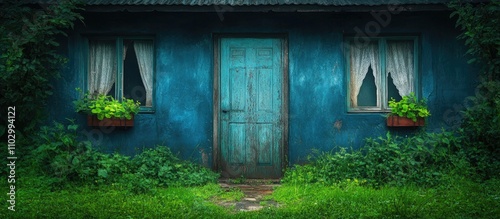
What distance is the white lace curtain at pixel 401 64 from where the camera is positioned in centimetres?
884

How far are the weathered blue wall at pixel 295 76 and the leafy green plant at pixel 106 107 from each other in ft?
0.92

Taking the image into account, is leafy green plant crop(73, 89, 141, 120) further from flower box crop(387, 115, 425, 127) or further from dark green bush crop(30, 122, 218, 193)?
flower box crop(387, 115, 425, 127)

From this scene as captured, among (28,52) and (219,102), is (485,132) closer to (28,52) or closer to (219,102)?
(219,102)

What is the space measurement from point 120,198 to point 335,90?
4.14 meters

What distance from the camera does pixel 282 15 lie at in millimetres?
8695

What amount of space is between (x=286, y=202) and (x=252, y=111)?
2.34 meters

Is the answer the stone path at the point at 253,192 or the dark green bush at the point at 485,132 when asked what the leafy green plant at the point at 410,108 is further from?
the stone path at the point at 253,192

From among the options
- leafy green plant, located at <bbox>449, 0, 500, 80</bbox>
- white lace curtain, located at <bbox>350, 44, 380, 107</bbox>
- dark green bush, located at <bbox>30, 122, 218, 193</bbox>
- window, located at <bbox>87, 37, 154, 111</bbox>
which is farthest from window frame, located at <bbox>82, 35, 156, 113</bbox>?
leafy green plant, located at <bbox>449, 0, 500, 80</bbox>

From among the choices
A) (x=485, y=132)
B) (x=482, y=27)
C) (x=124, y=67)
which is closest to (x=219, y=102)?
(x=124, y=67)

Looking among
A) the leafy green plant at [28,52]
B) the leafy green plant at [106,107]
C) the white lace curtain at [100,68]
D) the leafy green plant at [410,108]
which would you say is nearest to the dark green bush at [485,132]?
the leafy green plant at [410,108]

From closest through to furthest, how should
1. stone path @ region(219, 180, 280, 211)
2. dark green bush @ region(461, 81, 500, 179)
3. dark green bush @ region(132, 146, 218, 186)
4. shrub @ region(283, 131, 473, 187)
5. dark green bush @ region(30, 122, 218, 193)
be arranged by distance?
stone path @ region(219, 180, 280, 211), dark green bush @ region(30, 122, 218, 193), shrub @ region(283, 131, 473, 187), dark green bush @ region(461, 81, 500, 179), dark green bush @ region(132, 146, 218, 186)

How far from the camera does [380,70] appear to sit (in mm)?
A: 8852

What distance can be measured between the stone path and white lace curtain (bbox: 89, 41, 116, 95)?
2762mm

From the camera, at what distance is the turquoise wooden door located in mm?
8688
